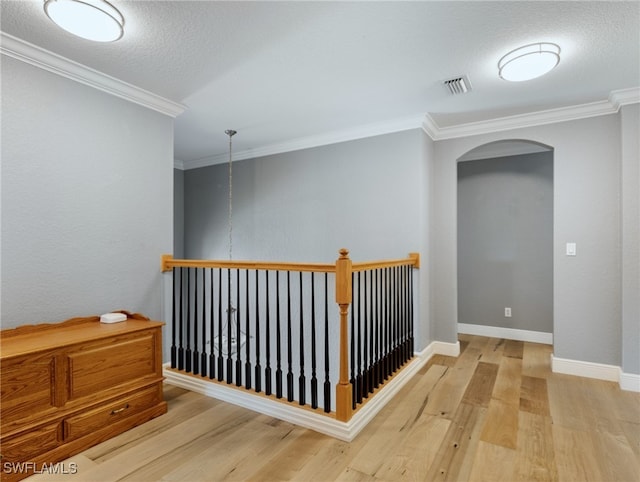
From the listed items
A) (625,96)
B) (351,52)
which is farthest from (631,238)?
(351,52)

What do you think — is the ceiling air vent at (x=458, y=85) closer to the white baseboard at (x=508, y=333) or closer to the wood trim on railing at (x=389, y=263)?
the wood trim on railing at (x=389, y=263)

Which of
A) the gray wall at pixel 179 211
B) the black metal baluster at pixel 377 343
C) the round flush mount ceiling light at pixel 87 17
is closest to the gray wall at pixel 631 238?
the black metal baluster at pixel 377 343

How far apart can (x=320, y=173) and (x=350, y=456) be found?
9.67 ft

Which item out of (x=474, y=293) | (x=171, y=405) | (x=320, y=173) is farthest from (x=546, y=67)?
(x=171, y=405)

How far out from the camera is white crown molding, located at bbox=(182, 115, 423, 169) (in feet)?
11.5

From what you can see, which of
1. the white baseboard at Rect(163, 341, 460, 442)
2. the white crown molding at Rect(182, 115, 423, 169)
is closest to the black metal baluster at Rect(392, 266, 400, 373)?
the white baseboard at Rect(163, 341, 460, 442)

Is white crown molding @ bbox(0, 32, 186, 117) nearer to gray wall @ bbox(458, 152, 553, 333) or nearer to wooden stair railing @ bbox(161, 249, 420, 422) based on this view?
wooden stair railing @ bbox(161, 249, 420, 422)

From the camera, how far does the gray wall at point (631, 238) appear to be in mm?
2832

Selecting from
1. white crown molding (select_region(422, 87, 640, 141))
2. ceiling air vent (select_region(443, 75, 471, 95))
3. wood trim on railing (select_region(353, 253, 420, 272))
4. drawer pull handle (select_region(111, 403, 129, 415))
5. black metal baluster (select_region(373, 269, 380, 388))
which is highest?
ceiling air vent (select_region(443, 75, 471, 95))

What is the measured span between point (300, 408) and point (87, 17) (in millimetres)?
2527

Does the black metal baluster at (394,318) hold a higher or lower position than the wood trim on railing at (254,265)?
lower

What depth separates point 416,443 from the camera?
203cm

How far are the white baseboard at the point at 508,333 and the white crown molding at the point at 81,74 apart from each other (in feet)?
14.1

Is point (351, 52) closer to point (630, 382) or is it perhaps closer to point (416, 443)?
point (416, 443)
